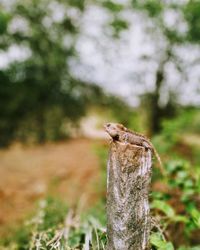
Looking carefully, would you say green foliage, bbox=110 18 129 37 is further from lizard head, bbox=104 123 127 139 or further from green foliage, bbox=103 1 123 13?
lizard head, bbox=104 123 127 139

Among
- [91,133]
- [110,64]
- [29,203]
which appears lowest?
[29,203]

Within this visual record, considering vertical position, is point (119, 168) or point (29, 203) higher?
point (119, 168)

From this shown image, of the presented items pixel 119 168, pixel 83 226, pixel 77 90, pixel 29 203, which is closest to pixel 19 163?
pixel 29 203

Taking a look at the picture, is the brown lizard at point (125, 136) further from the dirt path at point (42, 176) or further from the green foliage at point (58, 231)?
the dirt path at point (42, 176)

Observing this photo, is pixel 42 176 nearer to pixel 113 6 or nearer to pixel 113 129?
pixel 113 6

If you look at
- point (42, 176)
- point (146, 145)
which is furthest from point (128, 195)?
point (42, 176)

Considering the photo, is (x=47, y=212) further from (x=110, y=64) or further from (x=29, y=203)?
(x=110, y=64)

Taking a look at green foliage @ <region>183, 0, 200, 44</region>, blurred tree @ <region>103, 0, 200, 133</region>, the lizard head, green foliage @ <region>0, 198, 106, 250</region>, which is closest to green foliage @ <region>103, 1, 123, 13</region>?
blurred tree @ <region>103, 0, 200, 133</region>
